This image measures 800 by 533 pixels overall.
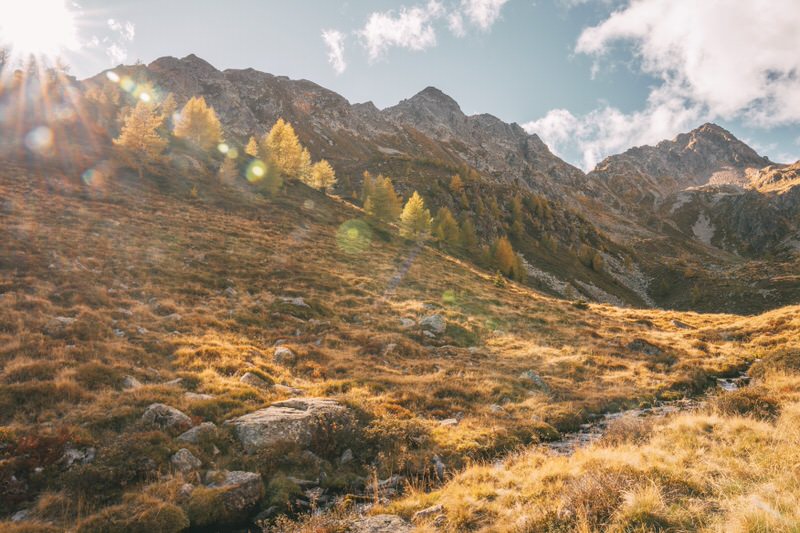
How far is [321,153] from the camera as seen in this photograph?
502ft

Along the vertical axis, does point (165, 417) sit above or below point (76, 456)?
above

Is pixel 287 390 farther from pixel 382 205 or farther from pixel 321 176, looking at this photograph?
pixel 321 176

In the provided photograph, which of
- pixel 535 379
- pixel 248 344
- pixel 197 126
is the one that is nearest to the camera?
pixel 248 344

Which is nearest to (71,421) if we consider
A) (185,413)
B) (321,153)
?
(185,413)

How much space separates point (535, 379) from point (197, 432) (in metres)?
15.5

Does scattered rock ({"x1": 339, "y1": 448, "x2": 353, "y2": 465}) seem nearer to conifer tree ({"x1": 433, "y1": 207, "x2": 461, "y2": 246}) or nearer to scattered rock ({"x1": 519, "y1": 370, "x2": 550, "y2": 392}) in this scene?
scattered rock ({"x1": 519, "y1": 370, "x2": 550, "y2": 392})

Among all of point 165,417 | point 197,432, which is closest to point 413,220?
point 165,417

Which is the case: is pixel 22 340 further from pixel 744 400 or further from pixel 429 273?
pixel 429 273

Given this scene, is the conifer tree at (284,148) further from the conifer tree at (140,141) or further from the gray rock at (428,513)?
the gray rock at (428,513)

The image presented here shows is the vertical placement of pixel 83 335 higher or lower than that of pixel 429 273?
lower

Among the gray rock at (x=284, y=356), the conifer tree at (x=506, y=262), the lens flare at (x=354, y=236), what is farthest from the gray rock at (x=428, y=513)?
the conifer tree at (x=506, y=262)

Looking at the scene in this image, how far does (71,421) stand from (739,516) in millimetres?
14163

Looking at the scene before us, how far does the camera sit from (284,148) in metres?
79.4

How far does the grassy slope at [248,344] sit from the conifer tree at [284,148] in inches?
1417
